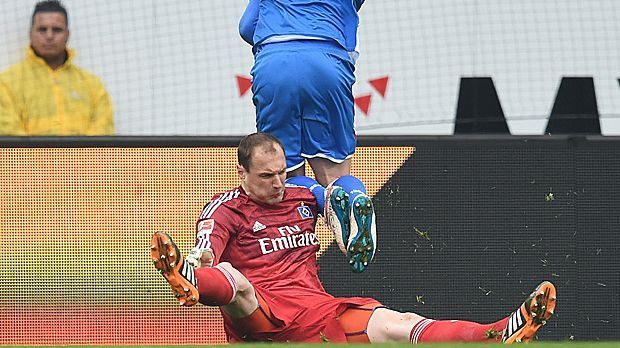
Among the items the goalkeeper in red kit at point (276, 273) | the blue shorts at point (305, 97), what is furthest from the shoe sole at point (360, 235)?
the blue shorts at point (305, 97)

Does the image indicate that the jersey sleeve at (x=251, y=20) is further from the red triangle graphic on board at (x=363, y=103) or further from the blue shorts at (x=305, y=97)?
the red triangle graphic on board at (x=363, y=103)

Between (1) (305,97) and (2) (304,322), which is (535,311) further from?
(1) (305,97)

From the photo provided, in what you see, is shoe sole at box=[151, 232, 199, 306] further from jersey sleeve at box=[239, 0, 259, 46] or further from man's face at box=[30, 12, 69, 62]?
man's face at box=[30, 12, 69, 62]

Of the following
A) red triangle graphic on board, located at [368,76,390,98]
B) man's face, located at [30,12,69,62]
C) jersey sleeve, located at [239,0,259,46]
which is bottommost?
red triangle graphic on board, located at [368,76,390,98]

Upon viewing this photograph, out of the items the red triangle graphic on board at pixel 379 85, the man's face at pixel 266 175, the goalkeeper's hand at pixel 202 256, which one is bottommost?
the goalkeeper's hand at pixel 202 256

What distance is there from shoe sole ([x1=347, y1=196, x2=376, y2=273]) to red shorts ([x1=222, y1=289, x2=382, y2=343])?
0.35 metres

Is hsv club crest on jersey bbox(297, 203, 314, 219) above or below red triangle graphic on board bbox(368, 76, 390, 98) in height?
below

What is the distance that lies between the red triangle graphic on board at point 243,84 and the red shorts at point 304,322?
248 centimetres

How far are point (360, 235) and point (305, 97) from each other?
0.75 m

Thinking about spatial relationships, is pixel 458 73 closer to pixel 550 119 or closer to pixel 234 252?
pixel 550 119

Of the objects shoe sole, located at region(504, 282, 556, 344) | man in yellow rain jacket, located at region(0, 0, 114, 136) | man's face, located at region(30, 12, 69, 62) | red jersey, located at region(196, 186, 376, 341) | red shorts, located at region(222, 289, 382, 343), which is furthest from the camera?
man's face, located at region(30, 12, 69, 62)

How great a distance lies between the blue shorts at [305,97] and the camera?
583 cm

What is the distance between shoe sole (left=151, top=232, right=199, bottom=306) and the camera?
4.86m

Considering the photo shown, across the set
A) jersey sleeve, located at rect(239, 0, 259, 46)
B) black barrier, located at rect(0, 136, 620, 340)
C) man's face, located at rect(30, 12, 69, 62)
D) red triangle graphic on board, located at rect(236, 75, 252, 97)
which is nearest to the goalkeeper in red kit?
jersey sleeve, located at rect(239, 0, 259, 46)
